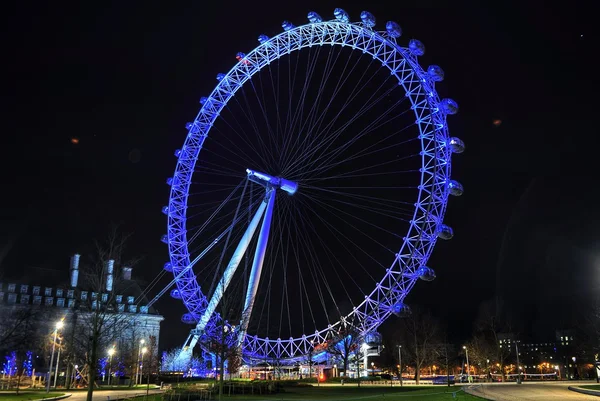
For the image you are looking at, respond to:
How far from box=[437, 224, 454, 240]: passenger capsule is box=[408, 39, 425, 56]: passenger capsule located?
1289cm

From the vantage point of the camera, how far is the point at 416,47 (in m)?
37.9

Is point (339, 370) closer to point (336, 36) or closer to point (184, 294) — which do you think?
point (184, 294)

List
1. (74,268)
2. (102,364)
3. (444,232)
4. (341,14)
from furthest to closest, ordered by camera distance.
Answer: (74,268)
(102,364)
(341,14)
(444,232)

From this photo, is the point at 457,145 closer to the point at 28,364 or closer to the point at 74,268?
the point at 28,364

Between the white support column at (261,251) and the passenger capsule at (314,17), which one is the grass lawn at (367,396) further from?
the passenger capsule at (314,17)

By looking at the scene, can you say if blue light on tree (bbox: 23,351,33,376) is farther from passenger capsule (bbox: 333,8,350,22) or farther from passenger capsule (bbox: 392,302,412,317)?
A: passenger capsule (bbox: 333,8,350,22)

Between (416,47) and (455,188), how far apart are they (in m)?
10.7

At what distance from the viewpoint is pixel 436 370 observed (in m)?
131

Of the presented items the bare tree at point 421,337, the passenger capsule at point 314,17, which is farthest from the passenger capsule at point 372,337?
the passenger capsule at point 314,17

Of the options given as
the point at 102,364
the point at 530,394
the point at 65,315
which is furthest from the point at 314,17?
the point at 102,364

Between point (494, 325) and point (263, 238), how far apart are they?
50.7 metres

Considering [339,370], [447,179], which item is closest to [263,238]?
[447,179]

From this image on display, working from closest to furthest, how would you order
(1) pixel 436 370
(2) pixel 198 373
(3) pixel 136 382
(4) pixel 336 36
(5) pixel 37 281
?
(4) pixel 336 36 < (2) pixel 198 373 < (3) pixel 136 382 < (5) pixel 37 281 < (1) pixel 436 370

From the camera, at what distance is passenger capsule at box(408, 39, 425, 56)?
3784 centimetres
